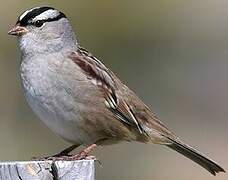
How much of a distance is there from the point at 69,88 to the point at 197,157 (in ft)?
4.33

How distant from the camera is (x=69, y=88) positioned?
6949 millimetres

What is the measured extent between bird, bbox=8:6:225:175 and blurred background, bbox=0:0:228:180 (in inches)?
123

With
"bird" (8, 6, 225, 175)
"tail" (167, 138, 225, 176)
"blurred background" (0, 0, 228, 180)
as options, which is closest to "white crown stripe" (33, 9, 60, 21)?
"bird" (8, 6, 225, 175)

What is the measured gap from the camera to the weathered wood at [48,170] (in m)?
5.59

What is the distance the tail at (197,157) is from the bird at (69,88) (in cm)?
35

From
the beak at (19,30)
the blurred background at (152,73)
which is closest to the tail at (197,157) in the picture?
the beak at (19,30)

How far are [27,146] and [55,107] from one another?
426 centimetres

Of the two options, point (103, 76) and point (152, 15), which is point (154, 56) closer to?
point (152, 15)

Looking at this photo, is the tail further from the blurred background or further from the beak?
the blurred background

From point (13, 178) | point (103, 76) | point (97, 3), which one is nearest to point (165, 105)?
point (97, 3)

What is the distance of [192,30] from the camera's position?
15.7 meters

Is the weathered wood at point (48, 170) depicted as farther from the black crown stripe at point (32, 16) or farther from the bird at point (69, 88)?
the black crown stripe at point (32, 16)

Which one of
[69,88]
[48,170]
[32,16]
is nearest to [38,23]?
[32,16]

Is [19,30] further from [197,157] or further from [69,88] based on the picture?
[197,157]
